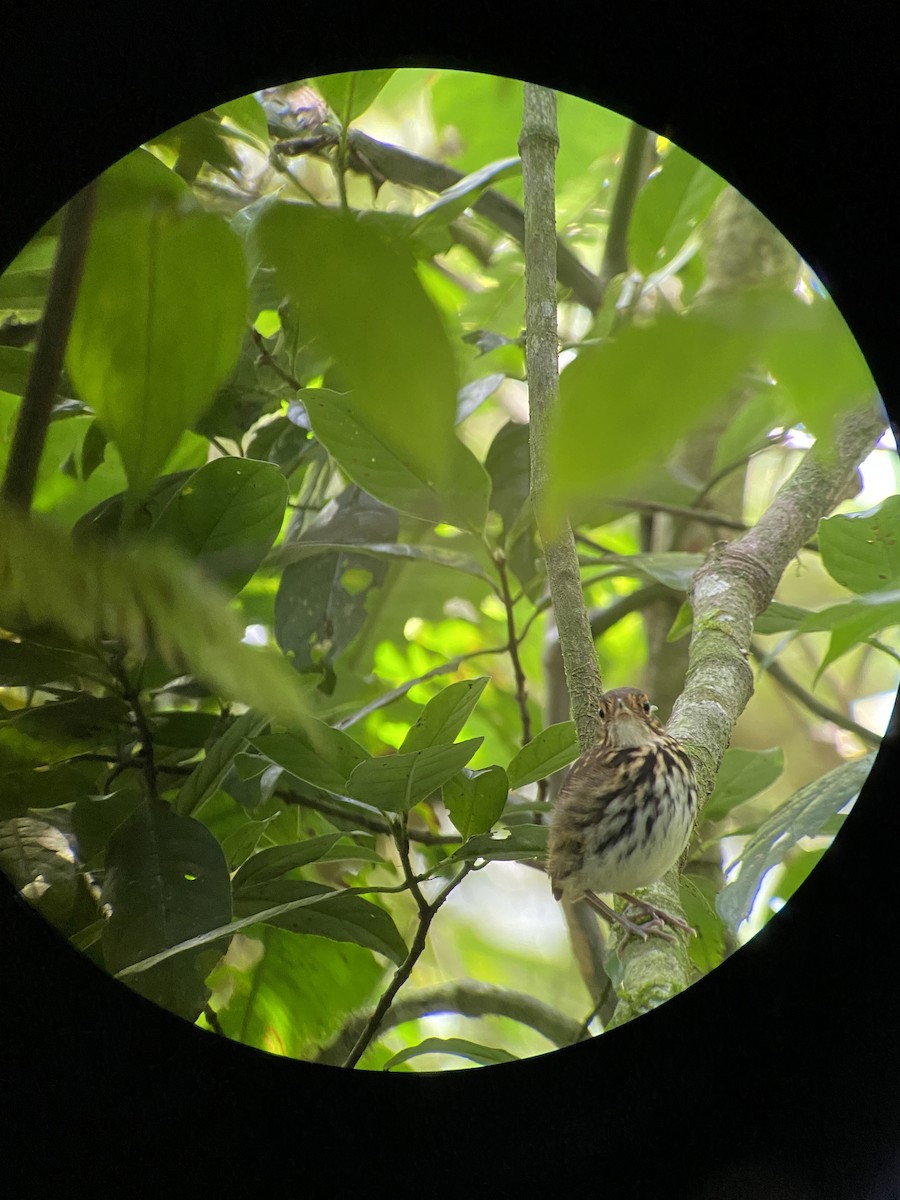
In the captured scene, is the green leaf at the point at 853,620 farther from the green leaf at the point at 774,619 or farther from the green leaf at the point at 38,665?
the green leaf at the point at 38,665

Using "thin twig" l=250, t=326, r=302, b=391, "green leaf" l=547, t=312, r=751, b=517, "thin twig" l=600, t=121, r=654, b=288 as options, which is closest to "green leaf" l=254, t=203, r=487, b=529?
"green leaf" l=547, t=312, r=751, b=517

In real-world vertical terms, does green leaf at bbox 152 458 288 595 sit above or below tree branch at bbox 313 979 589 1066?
above

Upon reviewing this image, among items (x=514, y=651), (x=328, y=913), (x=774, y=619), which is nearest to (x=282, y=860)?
(x=328, y=913)

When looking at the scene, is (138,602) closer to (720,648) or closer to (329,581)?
(329,581)

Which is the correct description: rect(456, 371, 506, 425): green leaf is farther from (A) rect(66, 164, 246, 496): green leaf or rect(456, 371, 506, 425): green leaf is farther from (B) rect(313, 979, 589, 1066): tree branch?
(B) rect(313, 979, 589, 1066): tree branch

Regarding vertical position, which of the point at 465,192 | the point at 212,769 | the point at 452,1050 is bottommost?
the point at 452,1050
